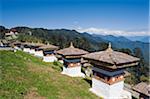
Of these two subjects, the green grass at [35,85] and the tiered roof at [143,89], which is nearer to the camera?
the green grass at [35,85]

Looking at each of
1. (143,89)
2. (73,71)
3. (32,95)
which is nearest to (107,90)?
(32,95)

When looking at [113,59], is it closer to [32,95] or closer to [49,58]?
[32,95]

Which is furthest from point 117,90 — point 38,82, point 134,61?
point 38,82

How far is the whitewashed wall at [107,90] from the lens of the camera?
709 inches

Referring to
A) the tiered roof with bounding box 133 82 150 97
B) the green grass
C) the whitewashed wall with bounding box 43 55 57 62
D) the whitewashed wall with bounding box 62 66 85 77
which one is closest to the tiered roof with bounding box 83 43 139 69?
the green grass

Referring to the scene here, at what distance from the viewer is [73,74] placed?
2512cm

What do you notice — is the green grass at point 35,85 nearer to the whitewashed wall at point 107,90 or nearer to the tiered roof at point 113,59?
the whitewashed wall at point 107,90

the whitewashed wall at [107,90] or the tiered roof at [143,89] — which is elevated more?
the whitewashed wall at [107,90]

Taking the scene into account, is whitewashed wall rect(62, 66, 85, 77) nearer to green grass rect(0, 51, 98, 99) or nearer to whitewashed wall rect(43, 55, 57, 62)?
green grass rect(0, 51, 98, 99)

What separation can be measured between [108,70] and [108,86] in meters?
1.34

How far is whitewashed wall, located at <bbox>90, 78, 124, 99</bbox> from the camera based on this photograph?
18.0 metres

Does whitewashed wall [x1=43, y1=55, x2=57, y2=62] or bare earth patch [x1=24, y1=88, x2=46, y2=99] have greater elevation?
bare earth patch [x1=24, y1=88, x2=46, y2=99]

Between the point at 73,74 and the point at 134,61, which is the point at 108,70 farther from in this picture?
the point at 73,74

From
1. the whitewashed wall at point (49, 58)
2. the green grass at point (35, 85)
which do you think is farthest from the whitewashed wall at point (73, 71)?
the whitewashed wall at point (49, 58)
